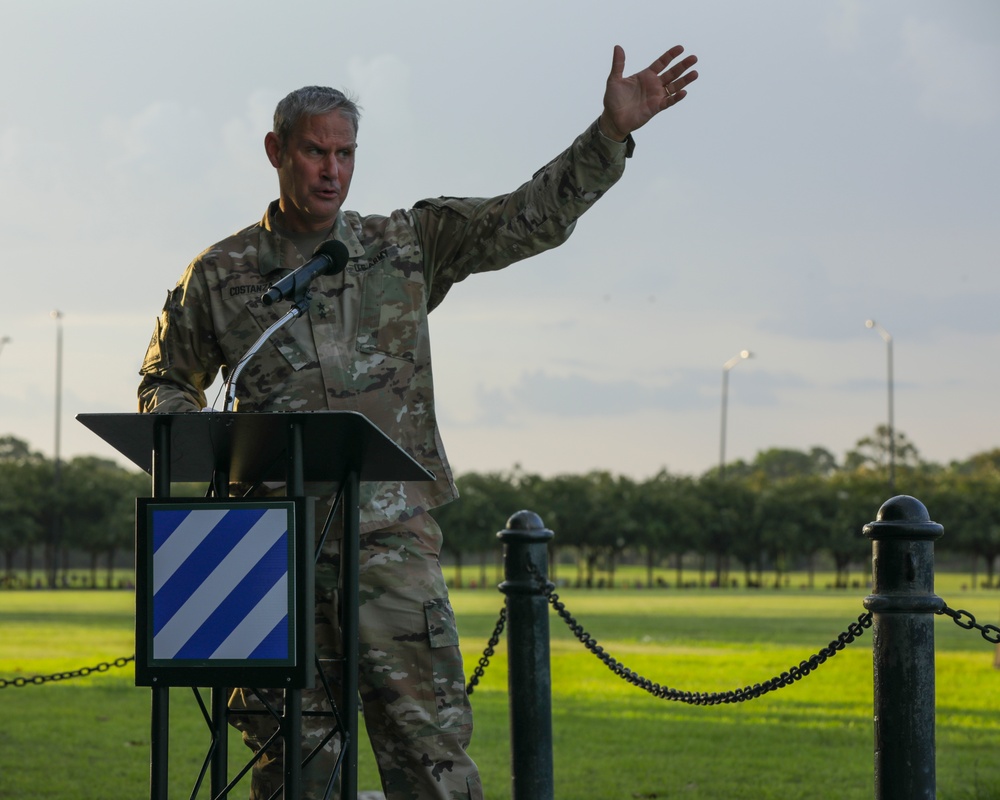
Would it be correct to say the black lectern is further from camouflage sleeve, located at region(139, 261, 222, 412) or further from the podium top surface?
camouflage sleeve, located at region(139, 261, 222, 412)

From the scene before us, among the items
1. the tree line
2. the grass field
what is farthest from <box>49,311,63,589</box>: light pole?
the grass field

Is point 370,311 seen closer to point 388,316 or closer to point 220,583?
point 388,316

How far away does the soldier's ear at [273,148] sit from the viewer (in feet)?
15.0

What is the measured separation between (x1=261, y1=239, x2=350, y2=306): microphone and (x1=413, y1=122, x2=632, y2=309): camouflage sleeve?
2.43ft

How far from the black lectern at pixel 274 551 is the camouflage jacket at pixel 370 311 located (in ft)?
1.66

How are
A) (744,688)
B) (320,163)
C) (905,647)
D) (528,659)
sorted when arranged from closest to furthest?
(905,647) < (320,163) < (744,688) < (528,659)

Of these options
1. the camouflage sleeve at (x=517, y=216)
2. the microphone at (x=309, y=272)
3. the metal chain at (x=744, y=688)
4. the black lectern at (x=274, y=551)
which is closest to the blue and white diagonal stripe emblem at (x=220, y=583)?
the black lectern at (x=274, y=551)

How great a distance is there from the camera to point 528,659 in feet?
19.6

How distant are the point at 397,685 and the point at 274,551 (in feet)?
2.69

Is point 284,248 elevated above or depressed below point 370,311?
above

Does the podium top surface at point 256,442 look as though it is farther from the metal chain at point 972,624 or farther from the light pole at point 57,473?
the light pole at point 57,473

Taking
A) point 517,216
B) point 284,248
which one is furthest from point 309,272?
point 517,216

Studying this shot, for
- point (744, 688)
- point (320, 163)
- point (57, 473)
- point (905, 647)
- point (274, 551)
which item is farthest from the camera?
point (57, 473)

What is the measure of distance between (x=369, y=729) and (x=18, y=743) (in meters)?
6.17
